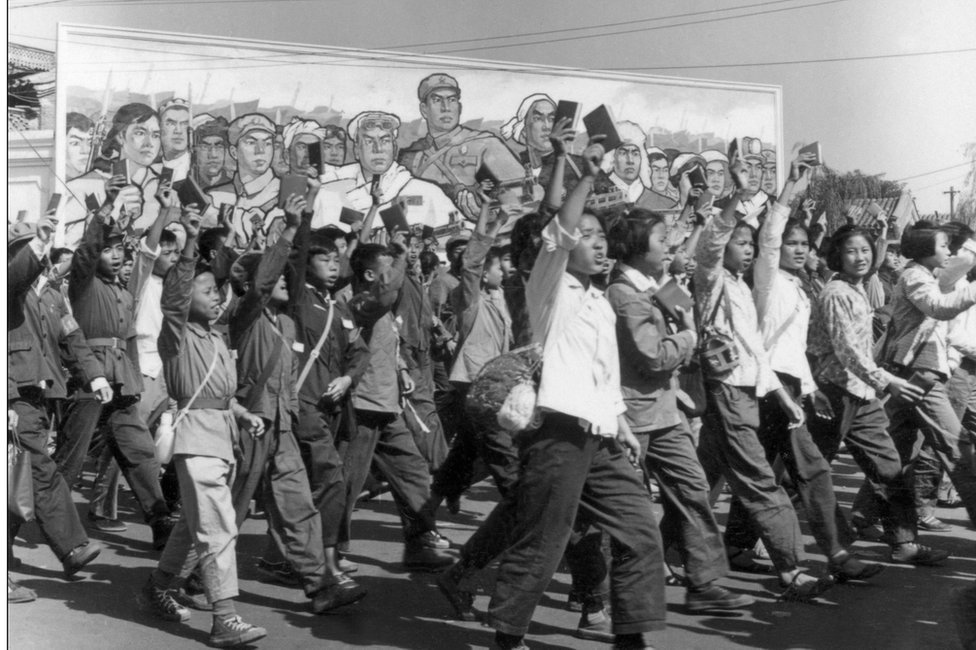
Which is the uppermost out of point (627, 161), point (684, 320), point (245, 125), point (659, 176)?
point (245, 125)

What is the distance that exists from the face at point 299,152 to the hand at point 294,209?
1257cm

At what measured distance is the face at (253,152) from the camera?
58.9 feet

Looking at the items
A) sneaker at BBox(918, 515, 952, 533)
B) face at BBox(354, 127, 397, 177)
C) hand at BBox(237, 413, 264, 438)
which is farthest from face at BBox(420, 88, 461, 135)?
hand at BBox(237, 413, 264, 438)

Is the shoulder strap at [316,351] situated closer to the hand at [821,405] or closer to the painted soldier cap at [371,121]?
the hand at [821,405]

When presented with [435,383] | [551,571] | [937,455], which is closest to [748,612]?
[551,571]

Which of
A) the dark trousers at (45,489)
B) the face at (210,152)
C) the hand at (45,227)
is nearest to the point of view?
the hand at (45,227)

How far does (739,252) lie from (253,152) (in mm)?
12774

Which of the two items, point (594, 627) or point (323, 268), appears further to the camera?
point (323, 268)

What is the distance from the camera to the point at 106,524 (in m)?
7.86

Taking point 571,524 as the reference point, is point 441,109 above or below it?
above

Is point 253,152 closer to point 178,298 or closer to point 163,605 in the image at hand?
point 178,298

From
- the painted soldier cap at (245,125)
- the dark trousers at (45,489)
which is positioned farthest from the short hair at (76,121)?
the dark trousers at (45,489)

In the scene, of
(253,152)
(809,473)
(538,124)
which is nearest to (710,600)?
(809,473)

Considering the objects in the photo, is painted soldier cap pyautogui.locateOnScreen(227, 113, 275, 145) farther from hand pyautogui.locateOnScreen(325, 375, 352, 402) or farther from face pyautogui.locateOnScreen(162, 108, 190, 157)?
hand pyautogui.locateOnScreen(325, 375, 352, 402)
